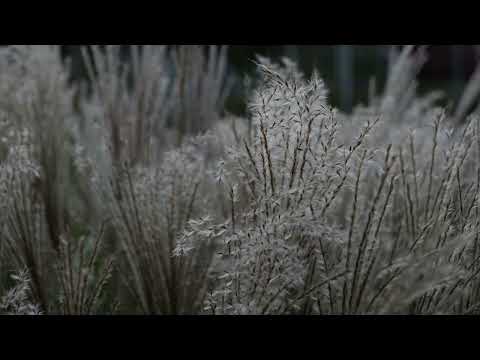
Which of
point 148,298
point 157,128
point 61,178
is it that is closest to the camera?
point 148,298

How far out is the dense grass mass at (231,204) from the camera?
1.72 feet

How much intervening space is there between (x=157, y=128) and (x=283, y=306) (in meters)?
0.70

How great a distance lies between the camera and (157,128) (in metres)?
1.17

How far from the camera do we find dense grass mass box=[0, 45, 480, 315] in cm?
52

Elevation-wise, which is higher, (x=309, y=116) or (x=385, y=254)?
(x=309, y=116)

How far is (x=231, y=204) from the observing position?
62cm

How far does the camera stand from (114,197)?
788 millimetres
